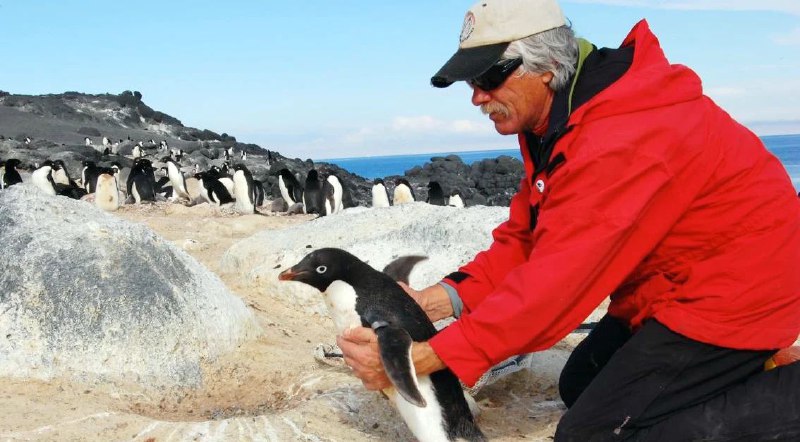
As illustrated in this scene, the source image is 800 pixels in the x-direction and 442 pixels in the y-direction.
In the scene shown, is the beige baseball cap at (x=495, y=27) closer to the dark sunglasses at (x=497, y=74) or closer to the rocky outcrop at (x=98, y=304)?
the dark sunglasses at (x=497, y=74)

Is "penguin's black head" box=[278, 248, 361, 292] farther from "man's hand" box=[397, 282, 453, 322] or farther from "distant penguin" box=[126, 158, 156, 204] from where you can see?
"distant penguin" box=[126, 158, 156, 204]

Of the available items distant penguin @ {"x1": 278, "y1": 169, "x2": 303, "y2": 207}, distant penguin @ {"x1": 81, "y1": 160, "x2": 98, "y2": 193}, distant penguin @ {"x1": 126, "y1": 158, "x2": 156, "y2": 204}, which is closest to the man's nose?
distant penguin @ {"x1": 126, "y1": 158, "x2": 156, "y2": 204}

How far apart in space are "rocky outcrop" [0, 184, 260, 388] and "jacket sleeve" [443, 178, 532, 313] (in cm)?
189

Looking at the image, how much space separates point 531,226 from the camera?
3.17 m

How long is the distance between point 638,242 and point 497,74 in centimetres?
72

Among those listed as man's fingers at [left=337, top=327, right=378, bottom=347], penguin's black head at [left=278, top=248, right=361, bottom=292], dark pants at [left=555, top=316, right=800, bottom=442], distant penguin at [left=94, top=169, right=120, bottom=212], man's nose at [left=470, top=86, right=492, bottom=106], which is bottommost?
dark pants at [left=555, top=316, right=800, bottom=442]

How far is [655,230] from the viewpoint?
2404mm

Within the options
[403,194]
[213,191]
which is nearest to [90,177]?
[213,191]

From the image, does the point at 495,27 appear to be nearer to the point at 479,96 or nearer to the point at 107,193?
the point at 479,96

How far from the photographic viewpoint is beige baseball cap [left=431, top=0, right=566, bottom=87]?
2.46m

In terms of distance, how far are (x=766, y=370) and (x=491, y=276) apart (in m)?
1.12

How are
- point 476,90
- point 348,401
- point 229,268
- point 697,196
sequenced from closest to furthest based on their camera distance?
point 697,196 → point 476,90 → point 348,401 → point 229,268

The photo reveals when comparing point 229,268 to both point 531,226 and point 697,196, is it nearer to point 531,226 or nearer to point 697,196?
point 531,226

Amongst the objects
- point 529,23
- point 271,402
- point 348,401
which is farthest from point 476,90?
point 271,402
